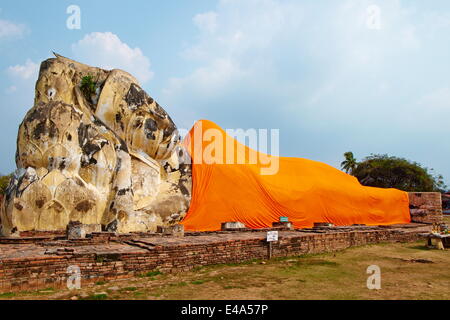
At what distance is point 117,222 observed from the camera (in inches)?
444

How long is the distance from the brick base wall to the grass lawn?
1140cm

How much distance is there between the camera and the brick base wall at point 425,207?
17.4 m

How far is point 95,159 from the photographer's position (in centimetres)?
1149

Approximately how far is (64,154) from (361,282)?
9.01 meters

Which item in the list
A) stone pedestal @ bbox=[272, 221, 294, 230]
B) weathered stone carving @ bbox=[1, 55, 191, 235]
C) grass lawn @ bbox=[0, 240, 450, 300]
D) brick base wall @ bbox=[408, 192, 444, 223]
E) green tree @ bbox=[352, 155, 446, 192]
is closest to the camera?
grass lawn @ bbox=[0, 240, 450, 300]

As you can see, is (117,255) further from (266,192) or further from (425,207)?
(425,207)

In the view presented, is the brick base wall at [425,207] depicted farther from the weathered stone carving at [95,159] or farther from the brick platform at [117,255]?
the weathered stone carving at [95,159]

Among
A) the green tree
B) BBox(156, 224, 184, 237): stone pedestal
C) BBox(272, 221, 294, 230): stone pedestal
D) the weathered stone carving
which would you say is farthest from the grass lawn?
the green tree

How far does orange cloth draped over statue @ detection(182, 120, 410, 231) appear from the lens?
1434 cm

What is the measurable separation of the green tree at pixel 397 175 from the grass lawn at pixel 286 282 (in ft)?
77.7

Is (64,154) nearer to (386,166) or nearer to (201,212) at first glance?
(201,212)

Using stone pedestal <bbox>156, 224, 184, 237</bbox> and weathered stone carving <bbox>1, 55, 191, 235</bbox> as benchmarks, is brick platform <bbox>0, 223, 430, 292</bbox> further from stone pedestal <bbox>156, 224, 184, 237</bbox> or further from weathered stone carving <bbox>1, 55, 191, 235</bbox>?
weathered stone carving <bbox>1, 55, 191, 235</bbox>
